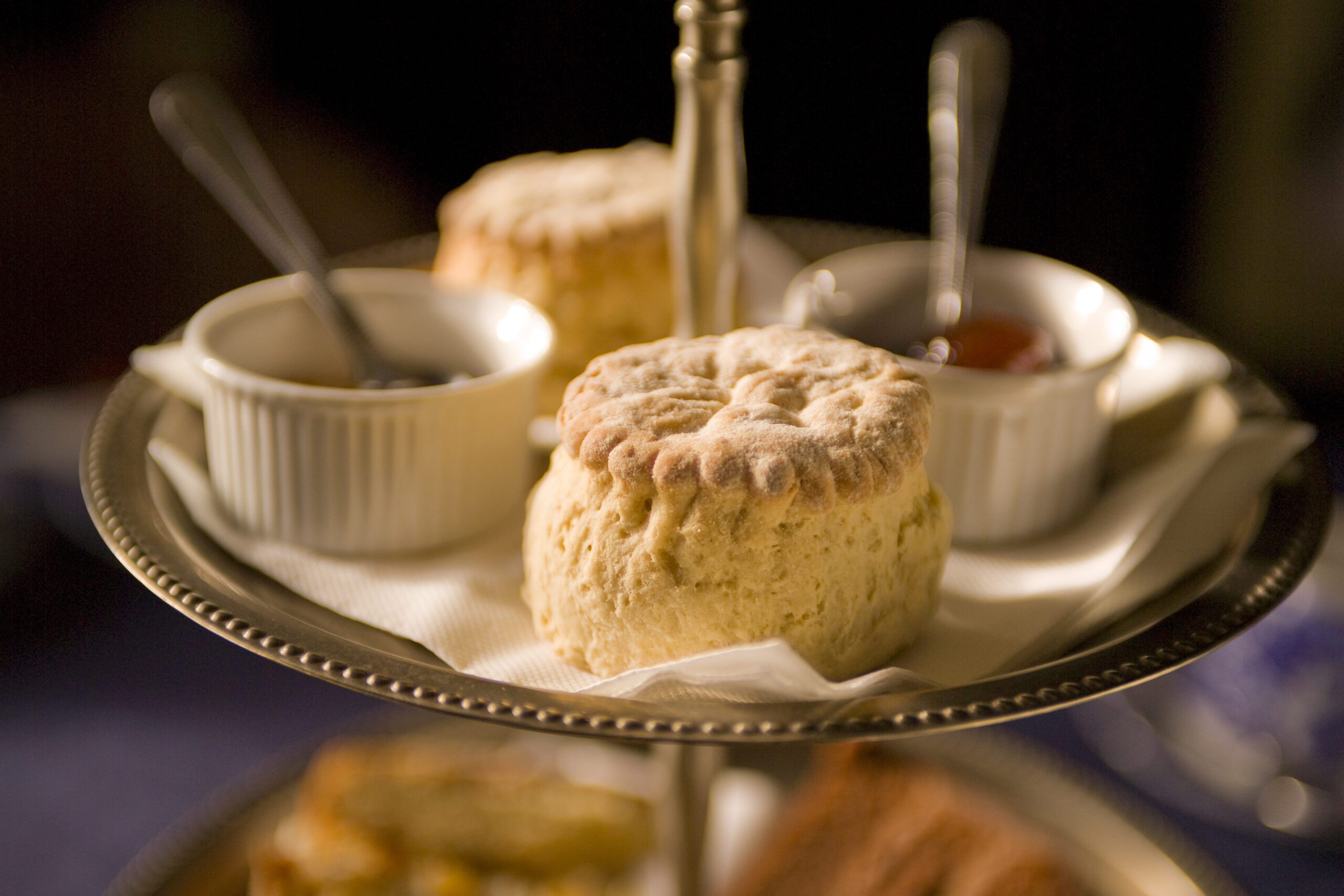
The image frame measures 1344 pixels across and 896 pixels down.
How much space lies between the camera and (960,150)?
1.04 meters

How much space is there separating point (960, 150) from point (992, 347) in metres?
0.20

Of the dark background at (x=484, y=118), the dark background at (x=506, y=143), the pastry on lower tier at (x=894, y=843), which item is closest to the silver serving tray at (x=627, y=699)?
the pastry on lower tier at (x=894, y=843)

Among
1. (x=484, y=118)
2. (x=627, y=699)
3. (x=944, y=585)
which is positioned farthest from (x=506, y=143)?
(x=627, y=699)

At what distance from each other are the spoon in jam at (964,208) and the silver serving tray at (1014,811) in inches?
20.8

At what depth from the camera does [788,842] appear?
47.8 inches

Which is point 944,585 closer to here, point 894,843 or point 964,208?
point 964,208

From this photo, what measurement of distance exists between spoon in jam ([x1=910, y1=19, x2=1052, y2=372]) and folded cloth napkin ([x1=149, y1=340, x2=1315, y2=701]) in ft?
0.49

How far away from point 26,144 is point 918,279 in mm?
1731

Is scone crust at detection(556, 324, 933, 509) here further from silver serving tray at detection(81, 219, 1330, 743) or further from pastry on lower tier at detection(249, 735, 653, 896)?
pastry on lower tier at detection(249, 735, 653, 896)

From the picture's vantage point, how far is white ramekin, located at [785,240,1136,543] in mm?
876

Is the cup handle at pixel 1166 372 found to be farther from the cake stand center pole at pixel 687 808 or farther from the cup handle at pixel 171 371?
the cup handle at pixel 171 371

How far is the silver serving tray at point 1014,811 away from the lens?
1149mm

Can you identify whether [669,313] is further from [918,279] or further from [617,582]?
[617,582]

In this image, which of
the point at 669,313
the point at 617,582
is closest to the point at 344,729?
the point at 669,313
